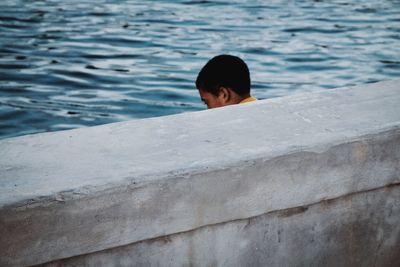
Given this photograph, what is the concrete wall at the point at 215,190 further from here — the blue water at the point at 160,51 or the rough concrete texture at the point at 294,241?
the blue water at the point at 160,51

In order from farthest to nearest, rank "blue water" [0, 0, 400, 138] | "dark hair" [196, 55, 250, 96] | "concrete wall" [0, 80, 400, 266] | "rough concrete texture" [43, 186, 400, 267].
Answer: "blue water" [0, 0, 400, 138] < "dark hair" [196, 55, 250, 96] < "rough concrete texture" [43, 186, 400, 267] < "concrete wall" [0, 80, 400, 266]

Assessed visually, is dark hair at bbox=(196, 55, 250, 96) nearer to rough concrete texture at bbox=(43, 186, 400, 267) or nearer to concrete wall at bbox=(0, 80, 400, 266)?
concrete wall at bbox=(0, 80, 400, 266)

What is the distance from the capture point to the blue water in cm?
732

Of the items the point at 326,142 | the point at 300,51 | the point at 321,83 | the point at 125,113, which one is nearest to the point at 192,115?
the point at 326,142

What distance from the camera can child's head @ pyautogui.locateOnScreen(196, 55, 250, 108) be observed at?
410 cm

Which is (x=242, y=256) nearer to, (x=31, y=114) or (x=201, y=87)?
(x=201, y=87)

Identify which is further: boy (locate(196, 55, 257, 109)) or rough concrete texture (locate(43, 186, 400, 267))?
boy (locate(196, 55, 257, 109))

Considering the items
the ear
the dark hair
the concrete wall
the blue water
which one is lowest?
the blue water

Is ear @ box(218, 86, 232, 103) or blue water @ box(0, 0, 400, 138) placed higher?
ear @ box(218, 86, 232, 103)

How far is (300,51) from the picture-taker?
9.54m

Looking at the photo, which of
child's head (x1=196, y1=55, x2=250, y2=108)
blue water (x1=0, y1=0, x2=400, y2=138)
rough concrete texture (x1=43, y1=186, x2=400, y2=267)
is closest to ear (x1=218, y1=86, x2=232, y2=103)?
child's head (x1=196, y1=55, x2=250, y2=108)

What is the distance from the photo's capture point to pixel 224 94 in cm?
410

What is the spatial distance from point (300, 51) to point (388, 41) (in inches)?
55.7

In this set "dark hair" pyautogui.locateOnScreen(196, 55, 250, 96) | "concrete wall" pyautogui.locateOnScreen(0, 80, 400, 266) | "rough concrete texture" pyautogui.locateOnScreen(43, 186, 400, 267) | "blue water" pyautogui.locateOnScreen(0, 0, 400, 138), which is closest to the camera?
"concrete wall" pyautogui.locateOnScreen(0, 80, 400, 266)
